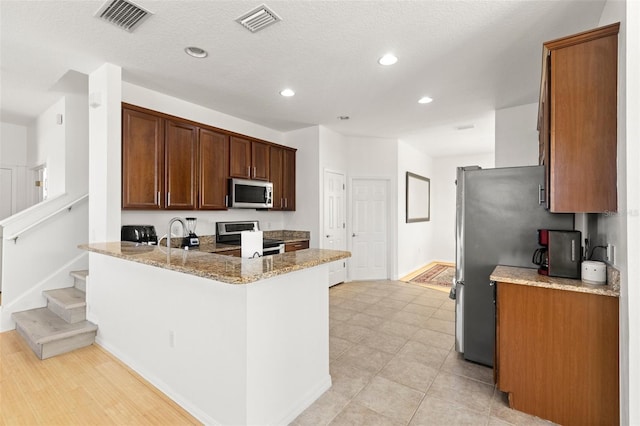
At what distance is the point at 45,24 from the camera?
7.68ft

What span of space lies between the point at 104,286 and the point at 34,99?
3.04m

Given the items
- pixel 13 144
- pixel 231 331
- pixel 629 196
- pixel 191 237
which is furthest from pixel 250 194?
pixel 13 144

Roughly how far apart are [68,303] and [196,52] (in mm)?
2852

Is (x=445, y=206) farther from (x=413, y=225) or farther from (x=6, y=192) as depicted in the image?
(x=6, y=192)

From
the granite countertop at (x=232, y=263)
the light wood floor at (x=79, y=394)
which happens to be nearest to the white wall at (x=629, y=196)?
the granite countertop at (x=232, y=263)

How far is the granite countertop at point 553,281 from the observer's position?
174 cm

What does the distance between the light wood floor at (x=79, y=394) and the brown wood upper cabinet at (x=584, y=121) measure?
2703 millimetres

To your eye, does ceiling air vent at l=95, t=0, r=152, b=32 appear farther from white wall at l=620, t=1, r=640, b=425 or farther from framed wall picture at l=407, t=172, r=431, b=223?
framed wall picture at l=407, t=172, r=431, b=223

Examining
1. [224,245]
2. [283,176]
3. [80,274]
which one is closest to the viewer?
[80,274]

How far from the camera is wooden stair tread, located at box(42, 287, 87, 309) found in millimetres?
3131

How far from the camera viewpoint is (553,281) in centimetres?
199

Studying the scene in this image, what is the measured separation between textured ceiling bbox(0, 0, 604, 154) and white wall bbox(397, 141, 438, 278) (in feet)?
7.44

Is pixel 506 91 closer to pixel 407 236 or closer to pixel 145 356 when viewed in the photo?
pixel 407 236

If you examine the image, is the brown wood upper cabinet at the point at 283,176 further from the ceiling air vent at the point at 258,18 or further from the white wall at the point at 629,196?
the white wall at the point at 629,196
